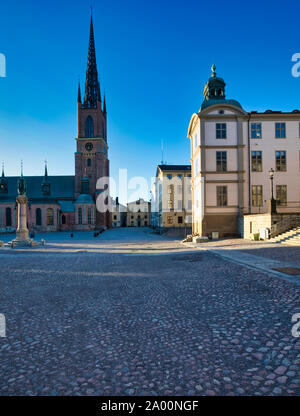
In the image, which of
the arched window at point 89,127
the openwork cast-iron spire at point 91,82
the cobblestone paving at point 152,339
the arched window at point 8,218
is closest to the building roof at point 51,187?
the arched window at point 8,218

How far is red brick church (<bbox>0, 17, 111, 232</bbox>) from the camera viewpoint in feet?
199

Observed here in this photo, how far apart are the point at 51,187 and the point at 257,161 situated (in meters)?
60.3

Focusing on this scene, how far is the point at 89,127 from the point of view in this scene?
6881cm

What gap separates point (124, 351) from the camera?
3967mm

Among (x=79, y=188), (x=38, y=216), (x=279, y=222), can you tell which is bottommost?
(x=38, y=216)

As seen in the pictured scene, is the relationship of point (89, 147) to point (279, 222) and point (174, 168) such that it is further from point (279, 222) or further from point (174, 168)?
point (279, 222)

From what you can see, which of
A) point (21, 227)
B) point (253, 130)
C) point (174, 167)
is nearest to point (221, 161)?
point (253, 130)

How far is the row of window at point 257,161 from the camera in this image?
87.4ft

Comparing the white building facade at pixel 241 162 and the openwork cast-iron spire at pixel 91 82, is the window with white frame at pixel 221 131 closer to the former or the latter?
the white building facade at pixel 241 162

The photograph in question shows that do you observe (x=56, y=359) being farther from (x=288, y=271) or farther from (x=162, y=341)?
(x=288, y=271)

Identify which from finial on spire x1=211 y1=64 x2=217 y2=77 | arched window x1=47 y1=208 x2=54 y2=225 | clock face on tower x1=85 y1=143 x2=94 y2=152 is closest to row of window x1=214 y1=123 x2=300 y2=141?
A: finial on spire x1=211 y1=64 x2=217 y2=77

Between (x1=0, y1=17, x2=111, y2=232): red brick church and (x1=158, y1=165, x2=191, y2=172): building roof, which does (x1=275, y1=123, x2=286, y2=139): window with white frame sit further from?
(x1=0, y1=17, x2=111, y2=232): red brick church

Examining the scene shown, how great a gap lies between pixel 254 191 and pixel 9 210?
193 feet
